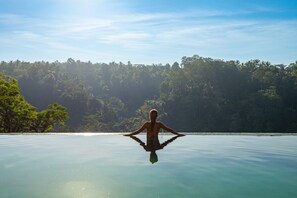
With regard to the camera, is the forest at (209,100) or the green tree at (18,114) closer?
the green tree at (18,114)

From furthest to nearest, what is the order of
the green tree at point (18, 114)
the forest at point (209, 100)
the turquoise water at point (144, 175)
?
the forest at point (209, 100), the green tree at point (18, 114), the turquoise water at point (144, 175)

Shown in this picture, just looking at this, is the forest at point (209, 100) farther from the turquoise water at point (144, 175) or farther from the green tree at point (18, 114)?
the turquoise water at point (144, 175)

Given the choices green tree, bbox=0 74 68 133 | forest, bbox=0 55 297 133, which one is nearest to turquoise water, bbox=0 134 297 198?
green tree, bbox=0 74 68 133

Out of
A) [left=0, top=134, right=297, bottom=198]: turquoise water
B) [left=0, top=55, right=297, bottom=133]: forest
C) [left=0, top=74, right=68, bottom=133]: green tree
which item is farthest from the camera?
[left=0, top=55, right=297, bottom=133]: forest

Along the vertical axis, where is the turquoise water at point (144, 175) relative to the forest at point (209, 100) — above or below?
below

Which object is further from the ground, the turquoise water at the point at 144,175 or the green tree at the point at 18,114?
the green tree at the point at 18,114

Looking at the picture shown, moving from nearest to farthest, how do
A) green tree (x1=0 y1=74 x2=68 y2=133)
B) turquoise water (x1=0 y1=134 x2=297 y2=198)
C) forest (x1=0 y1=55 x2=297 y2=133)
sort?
1. turquoise water (x1=0 y1=134 x2=297 y2=198)
2. green tree (x1=0 y1=74 x2=68 y2=133)
3. forest (x1=0 y1=55 x2=297 y2=133)

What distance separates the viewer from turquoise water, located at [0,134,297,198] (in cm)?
420

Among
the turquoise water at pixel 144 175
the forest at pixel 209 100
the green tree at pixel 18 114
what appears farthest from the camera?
the forest at pixel 209 100

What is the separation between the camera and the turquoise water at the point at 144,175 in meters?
4.20

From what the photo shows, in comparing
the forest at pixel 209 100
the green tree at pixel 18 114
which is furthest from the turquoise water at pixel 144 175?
the forest at pixel 209 100

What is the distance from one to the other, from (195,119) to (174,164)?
50.3 m

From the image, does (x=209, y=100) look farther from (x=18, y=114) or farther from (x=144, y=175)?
(x=144, y=175)

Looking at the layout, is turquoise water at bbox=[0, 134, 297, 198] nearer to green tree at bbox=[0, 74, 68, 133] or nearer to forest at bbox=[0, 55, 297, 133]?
green tree at bbox=[0, 74, 68, 133]
